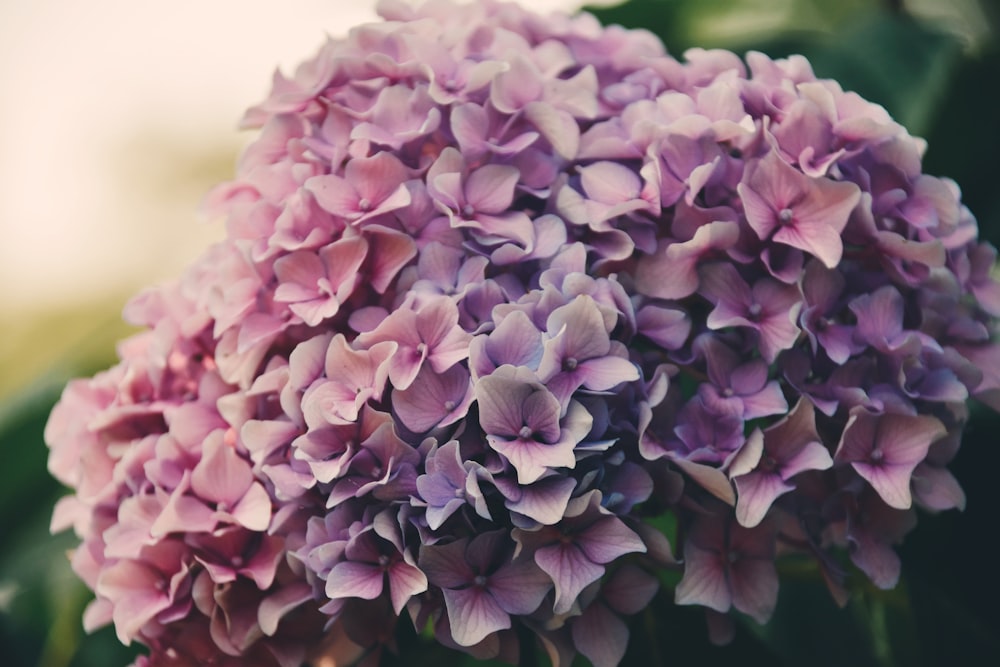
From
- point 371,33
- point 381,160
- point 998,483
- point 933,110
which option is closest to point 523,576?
point 381,160

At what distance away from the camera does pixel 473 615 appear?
1.66 ft

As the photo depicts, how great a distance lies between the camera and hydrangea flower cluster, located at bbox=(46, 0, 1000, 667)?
1.68ft

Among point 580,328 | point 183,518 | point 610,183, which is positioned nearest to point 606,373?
point 580,328

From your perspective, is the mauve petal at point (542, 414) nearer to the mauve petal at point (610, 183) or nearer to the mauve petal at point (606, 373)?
the mauve petal at point (606, 373)

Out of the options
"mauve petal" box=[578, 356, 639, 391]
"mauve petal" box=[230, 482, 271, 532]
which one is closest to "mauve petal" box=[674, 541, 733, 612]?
"mauve petal" box=[578, 356, 639, 391]

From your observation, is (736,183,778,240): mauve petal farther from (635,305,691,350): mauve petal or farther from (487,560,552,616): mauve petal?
(487,560,552,616): mauve petal

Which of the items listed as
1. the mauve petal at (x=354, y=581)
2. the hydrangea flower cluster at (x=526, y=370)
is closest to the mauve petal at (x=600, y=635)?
the hydrangea flower cluster at (x=526, y=370)

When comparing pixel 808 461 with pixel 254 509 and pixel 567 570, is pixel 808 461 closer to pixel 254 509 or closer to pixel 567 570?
pixel 567 570

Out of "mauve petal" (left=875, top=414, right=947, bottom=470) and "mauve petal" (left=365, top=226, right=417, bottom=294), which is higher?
"mauve petal" (left=875, top=414, right=947, bottom=470)

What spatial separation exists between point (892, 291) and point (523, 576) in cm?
24

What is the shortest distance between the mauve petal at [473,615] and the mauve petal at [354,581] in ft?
0.11

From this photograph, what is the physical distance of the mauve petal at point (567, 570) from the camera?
1.62 feet

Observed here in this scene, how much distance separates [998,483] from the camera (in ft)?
2.63

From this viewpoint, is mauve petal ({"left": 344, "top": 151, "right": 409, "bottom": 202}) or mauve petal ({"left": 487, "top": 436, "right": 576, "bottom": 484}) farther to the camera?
mauve petal ({"left": 344, "top": 151, "right": 409, "bottom": 202})
